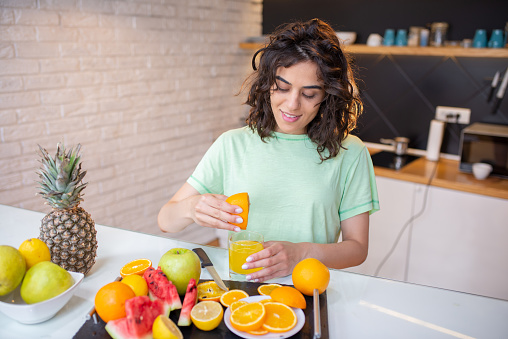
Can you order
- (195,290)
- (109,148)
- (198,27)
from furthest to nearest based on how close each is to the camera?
(198,27), (109,148), (195,290)

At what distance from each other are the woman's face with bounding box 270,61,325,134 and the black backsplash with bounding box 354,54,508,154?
153 cm

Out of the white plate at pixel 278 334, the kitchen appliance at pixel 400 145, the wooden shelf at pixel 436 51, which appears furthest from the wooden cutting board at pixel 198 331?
the kitchen appliance at pixel 400 145

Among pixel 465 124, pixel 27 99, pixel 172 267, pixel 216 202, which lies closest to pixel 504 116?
pixel 465 124

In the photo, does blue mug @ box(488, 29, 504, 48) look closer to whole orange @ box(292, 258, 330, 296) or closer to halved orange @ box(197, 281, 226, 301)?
whole orange @ box(292, 258, 330, 296)

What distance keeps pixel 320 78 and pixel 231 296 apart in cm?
74

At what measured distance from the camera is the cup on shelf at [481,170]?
2619 mm

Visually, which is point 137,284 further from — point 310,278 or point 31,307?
point 310,278

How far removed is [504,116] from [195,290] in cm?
267

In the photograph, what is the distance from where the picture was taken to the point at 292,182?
151 cm

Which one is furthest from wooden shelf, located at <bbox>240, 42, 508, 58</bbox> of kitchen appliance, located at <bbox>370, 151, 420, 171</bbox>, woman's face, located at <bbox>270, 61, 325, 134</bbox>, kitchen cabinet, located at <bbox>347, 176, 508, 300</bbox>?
woman's face, located at <bbox>270, 61, 325, 134</bbox>

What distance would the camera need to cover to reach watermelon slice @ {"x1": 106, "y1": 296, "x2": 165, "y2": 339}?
0.82 m

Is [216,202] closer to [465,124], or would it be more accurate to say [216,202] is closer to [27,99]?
[27,99]

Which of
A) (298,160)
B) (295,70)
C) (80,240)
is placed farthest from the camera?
(298,160)

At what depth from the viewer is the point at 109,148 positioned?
2.78 meters
